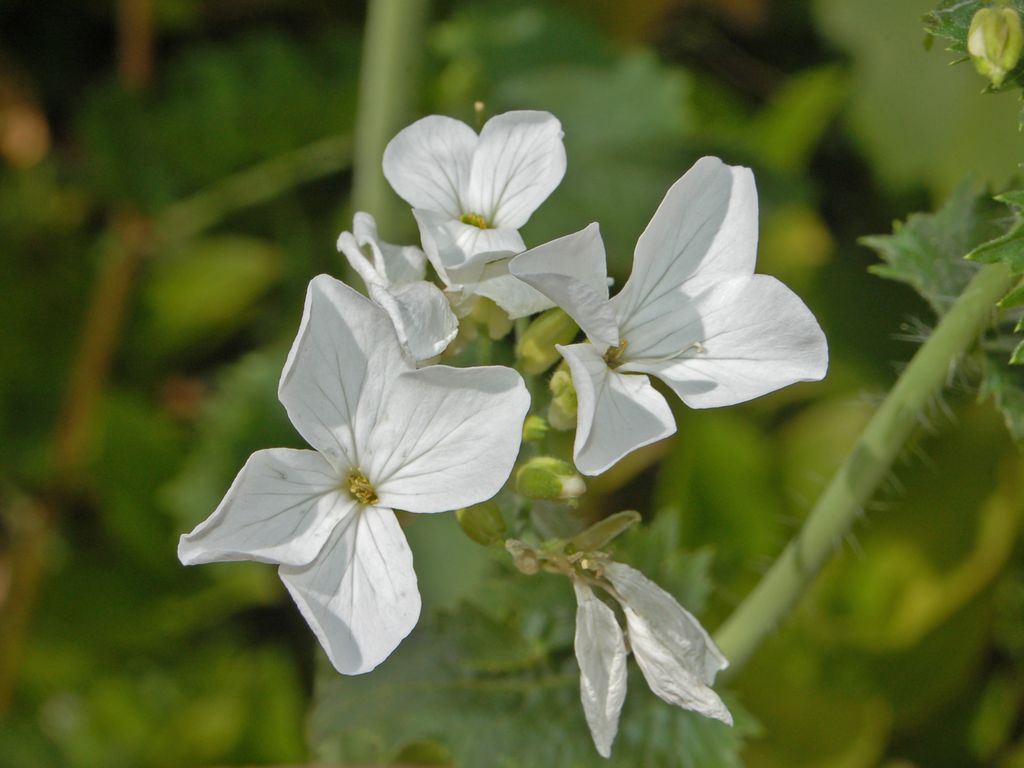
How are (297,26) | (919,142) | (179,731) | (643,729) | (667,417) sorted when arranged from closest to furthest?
1. (667,417)
2. (643,729)
3. (179,731)
4. (919,142)
5. (297,26)

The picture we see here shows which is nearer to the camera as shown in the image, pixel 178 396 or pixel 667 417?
pixel 667 417

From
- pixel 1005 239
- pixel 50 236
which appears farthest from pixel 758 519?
pixel 50 236

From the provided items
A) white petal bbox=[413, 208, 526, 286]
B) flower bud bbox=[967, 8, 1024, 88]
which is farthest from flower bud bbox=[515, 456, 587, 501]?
flower bud bbox=[967, 8, 1024, 88]

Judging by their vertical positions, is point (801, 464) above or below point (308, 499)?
below

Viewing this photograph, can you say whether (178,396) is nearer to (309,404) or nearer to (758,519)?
(758,519)

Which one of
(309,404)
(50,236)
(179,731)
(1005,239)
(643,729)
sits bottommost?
(179,731)

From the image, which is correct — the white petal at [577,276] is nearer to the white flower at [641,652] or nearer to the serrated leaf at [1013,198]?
the white flower at [641,652]

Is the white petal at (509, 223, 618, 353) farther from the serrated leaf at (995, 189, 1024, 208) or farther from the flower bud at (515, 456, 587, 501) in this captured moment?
the serrated leaf at (995, 189, 1024, 208)
